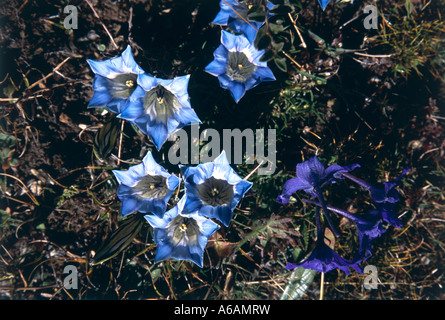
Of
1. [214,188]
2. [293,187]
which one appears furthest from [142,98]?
[293,187]

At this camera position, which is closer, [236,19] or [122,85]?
[236,19]

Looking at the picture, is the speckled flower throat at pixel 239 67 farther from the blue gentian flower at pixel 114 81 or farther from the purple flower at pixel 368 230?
the purple flower at pixel 368 230

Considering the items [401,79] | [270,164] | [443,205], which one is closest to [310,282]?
[270,164]

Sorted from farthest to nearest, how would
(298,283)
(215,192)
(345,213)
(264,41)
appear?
(298,283), (215,192), (345,213), (264,41)

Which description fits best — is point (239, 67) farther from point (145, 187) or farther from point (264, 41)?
point (145, 187)

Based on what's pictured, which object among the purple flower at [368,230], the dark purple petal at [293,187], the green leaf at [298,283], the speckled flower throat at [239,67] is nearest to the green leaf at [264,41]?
the speckled flower throat at [239,67]

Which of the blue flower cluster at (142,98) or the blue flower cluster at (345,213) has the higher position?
the blue flower cluster at (142,98)

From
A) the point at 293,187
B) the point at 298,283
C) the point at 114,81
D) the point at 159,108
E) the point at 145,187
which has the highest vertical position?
the point at 114,81
